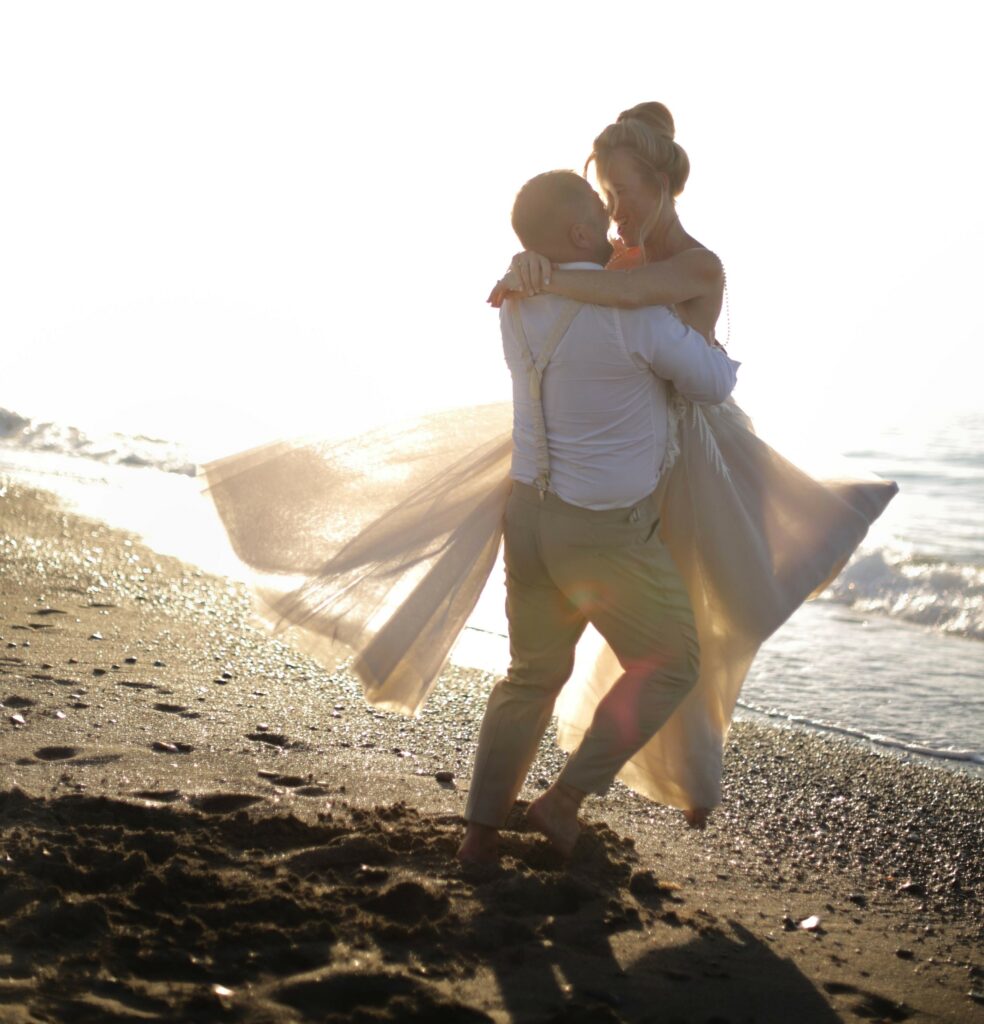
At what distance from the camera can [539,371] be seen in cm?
350

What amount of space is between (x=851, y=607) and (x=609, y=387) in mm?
7742

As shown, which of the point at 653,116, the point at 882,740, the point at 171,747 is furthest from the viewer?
the point at 882,740

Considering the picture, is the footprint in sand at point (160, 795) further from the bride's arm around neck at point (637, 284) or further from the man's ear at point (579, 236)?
the man's ear at point (579, 236)

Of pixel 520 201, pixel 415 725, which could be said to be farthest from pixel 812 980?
pixel 415 725

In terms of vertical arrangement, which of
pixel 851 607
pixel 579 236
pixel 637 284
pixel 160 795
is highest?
pixel 579 236

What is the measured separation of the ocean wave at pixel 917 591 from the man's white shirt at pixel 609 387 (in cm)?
701

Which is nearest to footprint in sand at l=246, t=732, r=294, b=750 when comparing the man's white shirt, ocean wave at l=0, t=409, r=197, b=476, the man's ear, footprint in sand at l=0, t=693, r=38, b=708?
footprint in sand at l=0, t=693, r=38, b=708

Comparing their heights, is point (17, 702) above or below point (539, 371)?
below

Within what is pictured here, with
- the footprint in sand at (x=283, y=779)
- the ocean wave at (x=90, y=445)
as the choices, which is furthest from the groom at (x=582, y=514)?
the ocean wave at (x=90, y=445)

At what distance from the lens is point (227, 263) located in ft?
146

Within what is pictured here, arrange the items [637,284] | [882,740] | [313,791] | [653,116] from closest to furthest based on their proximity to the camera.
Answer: [637,284], [653,116], [313,791], [882,740]

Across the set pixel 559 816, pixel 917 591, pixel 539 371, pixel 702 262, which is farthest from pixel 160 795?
pixel 917 591

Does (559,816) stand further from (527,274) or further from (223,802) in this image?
(527,274)

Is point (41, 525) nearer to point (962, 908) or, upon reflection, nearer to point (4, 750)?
point (4, 750)
